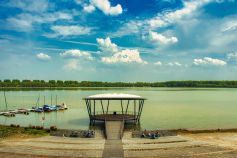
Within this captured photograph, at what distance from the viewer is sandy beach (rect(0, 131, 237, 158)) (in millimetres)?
22703

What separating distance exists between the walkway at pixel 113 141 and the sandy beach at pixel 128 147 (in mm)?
410

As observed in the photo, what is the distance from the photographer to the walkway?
22.8 m

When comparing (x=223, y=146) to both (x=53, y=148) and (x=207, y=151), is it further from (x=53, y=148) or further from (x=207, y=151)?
(x=53, y=148)

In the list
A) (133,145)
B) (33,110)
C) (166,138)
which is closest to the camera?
(133,145)

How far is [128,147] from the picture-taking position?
81.8 ft

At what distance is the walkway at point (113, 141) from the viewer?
22.8m

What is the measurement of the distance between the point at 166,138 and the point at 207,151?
5472 mm

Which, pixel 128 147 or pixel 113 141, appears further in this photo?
pixel 113 141

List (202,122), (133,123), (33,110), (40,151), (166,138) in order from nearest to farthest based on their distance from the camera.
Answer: (40,151) < (166,138) < (133,123) < (202,122) < (33,110)

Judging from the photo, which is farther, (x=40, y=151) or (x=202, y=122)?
(x=202, y=122)

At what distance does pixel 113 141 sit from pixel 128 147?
289cm

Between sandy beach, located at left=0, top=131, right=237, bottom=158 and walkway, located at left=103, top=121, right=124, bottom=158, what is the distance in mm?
Result: 410

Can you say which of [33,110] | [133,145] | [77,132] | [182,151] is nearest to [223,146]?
[182,151]

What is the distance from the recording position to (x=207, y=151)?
78.8ft
